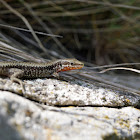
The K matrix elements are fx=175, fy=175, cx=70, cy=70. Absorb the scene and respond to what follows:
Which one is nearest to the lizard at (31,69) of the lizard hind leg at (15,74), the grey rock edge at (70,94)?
the lizard hind leg at (15,74)

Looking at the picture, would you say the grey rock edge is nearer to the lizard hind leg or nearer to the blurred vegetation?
the lizard hind leg

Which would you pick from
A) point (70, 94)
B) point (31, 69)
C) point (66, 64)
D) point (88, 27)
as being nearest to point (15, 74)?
point (31, 69)

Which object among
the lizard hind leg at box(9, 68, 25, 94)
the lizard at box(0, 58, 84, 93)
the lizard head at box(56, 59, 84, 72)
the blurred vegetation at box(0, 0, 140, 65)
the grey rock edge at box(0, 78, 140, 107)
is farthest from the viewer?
the blurred vegetation at box(0, 0, 140, 65)

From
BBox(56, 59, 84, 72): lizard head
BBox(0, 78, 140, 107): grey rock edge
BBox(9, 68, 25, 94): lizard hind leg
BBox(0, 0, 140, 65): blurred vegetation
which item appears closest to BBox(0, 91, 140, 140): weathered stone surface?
BBox(0, 78, 140, 107): grey rock edge

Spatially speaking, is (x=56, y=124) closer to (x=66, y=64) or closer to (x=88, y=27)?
(x=66, y=64)

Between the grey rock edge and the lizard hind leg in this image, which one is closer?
the grey rock edge

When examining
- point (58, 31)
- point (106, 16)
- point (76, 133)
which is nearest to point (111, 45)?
point (106, 16)

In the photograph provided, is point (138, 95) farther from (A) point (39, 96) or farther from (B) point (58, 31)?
(B) point (58, 31)
